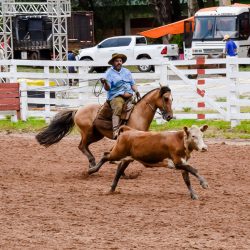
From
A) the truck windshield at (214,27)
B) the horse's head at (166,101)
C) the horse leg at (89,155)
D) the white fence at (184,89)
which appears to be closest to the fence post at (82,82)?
the white fence at (184,89)

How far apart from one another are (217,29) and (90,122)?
82.5 feet

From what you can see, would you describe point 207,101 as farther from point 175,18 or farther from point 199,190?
point 175,18

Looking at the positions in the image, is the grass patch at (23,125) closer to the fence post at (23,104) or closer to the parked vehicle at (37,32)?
the fence post at (23,104)

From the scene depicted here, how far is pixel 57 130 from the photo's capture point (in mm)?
15641

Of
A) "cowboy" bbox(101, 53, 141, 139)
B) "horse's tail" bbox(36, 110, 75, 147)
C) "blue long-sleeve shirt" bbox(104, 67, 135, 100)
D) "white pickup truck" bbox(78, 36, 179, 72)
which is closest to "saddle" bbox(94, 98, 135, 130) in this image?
"cowboy" bbox(101, 53, 141, 139)

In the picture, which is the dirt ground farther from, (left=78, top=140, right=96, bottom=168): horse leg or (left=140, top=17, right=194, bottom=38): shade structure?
(left=140, top=17, right=194, bottom=38): shade structure

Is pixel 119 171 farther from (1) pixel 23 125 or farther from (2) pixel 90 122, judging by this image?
(1) pixel 23 125

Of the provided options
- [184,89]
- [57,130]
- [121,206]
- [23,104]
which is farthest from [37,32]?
[121,206]

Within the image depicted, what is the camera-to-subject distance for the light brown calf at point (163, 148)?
1217 cm

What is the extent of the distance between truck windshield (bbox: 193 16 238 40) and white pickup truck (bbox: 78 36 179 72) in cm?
157

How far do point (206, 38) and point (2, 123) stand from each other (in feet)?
59.2

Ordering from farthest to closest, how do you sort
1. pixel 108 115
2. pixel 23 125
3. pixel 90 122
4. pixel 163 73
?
pixel 23 125 → pixel 163 73 → pixel 90 122 → pixel 108 115

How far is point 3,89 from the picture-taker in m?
23.0

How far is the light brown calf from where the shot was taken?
39.9 ft
